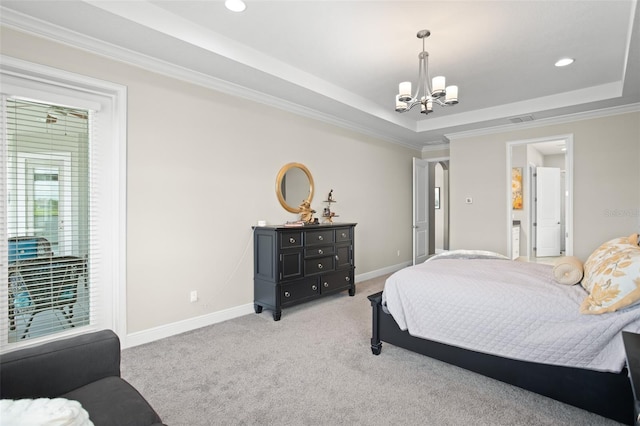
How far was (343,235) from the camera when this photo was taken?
4.39 metres

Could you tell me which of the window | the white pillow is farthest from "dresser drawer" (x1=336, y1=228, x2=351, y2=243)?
the white pillow

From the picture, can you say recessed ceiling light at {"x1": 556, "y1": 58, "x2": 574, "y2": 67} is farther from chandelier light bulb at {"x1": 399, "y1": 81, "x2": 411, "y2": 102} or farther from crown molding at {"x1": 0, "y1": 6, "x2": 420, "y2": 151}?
crown molding at {"x1": 0, "y1": 6, "x2": 420, "y2": 151}

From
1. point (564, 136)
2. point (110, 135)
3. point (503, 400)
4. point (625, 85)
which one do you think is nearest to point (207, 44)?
point (110, 135)

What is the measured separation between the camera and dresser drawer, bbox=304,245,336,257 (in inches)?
154

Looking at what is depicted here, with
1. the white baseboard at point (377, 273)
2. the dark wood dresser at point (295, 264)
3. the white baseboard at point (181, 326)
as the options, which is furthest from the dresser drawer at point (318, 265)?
the white baseboard at point (377, 273)

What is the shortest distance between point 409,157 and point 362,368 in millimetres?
5003

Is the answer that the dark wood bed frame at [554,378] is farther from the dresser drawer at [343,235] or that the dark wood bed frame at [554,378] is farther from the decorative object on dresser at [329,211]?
the decorative object on dresser at [329,211]

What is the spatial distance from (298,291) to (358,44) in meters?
2.66

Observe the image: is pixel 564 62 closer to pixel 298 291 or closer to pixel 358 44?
pixel 358 44

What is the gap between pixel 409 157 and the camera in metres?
6.68

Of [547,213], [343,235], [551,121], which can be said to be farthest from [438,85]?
[547,213]

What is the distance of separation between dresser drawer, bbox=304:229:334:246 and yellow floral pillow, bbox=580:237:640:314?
8.49 feet

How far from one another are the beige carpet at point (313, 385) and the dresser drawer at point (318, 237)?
1079mm

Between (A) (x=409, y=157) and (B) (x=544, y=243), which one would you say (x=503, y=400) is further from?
(B) (x=544, y=243)
